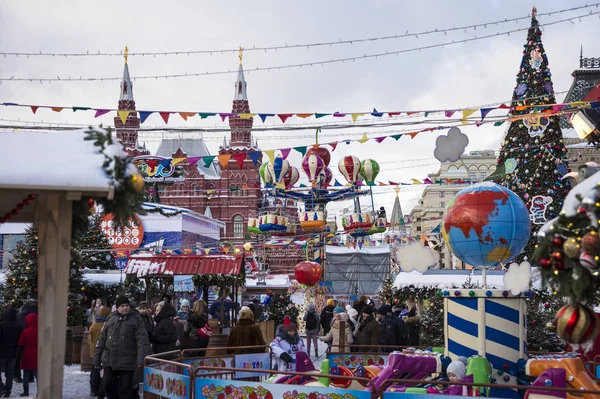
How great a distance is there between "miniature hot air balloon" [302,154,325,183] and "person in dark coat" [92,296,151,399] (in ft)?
64.0

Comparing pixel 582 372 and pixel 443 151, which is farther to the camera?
pixel 443 151

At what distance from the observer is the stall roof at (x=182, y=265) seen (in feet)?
87.0

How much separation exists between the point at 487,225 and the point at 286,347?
3.77 meters

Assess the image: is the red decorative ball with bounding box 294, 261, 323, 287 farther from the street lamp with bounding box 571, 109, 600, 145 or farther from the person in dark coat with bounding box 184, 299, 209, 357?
the street lamp with bounding box 571, 109, 600, 145

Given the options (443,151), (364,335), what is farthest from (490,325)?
(364,335)

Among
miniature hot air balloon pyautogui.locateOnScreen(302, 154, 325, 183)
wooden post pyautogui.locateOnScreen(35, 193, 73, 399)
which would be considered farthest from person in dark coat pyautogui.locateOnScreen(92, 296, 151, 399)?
miniature hot air balloon pyautogui.locateOnScreen(302, 154, 325, 183)

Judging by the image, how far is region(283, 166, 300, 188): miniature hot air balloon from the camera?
3206cm

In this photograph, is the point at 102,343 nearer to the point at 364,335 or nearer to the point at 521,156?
the point at 364,335

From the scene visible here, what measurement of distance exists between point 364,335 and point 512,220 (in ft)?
19.9

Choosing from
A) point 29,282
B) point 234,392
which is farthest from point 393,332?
point 29,282

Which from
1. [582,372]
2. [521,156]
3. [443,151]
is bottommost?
[582,372]

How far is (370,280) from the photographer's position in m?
55.4

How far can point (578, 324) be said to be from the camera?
5887 millimetres

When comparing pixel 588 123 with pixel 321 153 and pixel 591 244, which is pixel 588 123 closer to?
pixel 591 244
